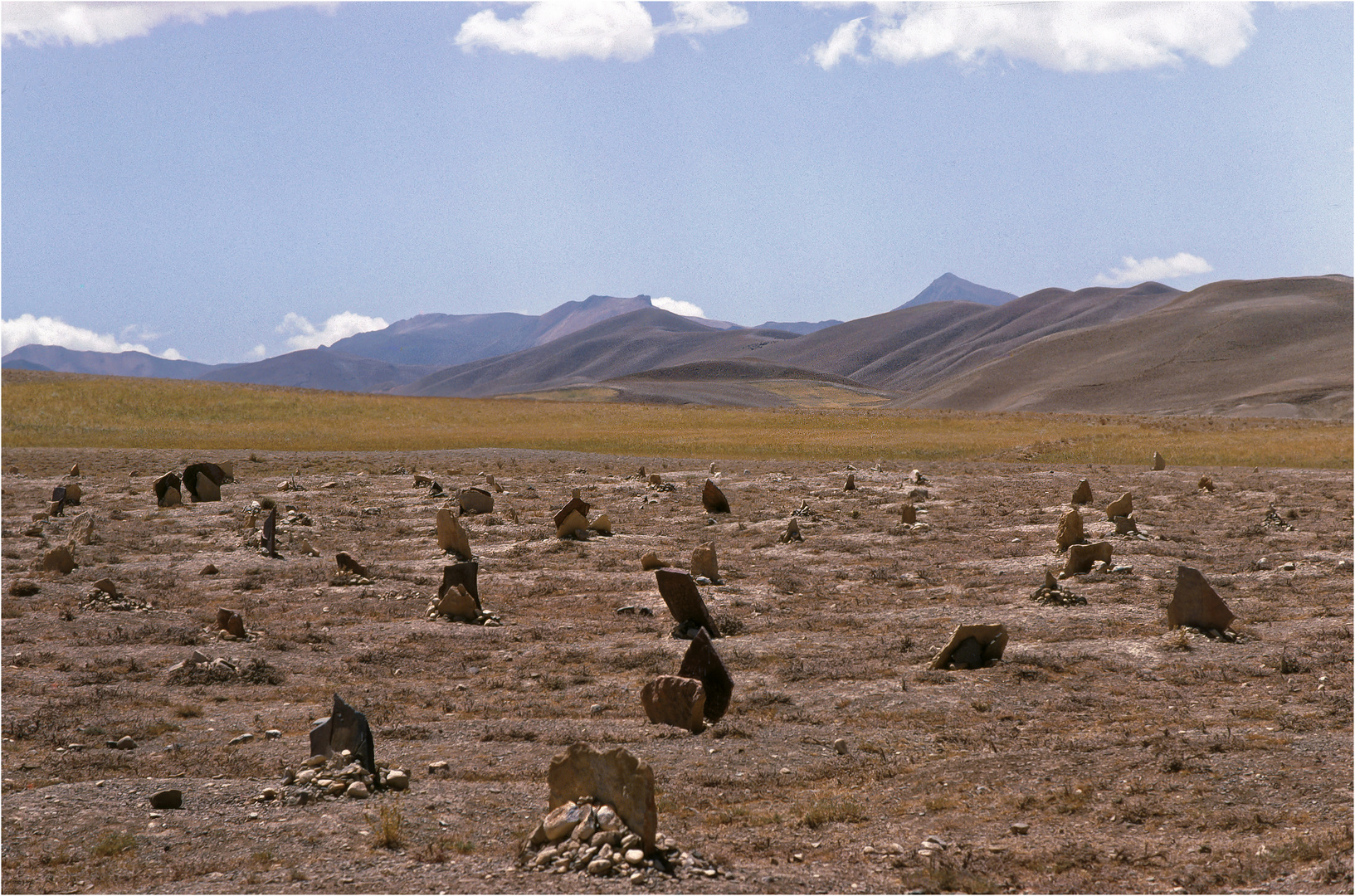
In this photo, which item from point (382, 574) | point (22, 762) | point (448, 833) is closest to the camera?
point (448, 833)

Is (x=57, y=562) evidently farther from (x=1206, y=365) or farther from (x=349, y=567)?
(x=1206, y=365)

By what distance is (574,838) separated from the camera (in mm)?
6535

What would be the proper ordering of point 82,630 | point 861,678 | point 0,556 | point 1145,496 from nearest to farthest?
point 861,678
point 82,630
point 0,556
point 1145,496

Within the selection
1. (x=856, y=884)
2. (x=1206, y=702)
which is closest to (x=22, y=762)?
(x=856, y=884)

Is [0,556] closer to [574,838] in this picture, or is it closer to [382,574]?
[382,574]

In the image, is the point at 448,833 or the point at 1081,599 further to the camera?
the point at 1081,599

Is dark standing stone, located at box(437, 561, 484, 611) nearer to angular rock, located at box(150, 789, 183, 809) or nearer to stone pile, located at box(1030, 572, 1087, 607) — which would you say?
angular rock, located at box(150, 789, 183, 809)

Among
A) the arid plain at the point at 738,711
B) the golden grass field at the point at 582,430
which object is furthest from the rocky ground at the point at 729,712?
the golden grass field at the point at 582,430

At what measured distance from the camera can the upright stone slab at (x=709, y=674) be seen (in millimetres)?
10484

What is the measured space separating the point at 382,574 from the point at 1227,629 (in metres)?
13.6

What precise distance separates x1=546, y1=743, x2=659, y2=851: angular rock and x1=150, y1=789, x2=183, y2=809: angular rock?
10.2ft

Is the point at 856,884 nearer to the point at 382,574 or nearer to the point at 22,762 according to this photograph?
the point at 22,762

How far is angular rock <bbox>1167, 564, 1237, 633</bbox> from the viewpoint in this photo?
12.9 meters

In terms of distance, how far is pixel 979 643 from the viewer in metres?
12.1
